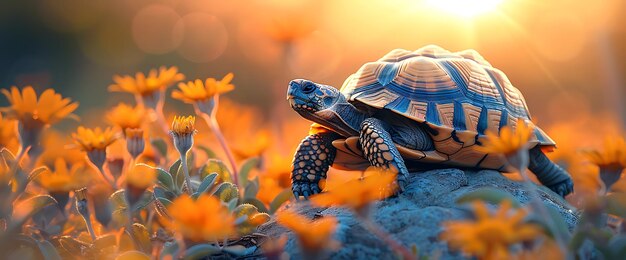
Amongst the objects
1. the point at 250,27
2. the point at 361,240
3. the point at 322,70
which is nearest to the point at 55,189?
the point at 361,240

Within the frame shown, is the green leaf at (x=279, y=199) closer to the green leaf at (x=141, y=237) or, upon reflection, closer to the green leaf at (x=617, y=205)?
the green leaf at (x=141, y=237)

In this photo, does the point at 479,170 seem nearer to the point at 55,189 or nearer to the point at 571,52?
the point at 55,189

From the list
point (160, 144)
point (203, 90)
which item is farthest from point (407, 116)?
point (160, 144)

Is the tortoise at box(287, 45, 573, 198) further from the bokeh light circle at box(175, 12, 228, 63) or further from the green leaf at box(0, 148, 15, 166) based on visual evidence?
the bokeh light circle at box(175, 12, 228, 63)

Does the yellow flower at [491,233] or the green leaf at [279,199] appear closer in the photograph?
the yellow flower at [491,233]

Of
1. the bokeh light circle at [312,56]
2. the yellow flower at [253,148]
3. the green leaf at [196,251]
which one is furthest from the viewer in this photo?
the bokeh light circle at [312,56]

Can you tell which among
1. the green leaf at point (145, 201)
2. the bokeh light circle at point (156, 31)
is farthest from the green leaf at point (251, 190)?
the bokeh light circle at point (156, 31)
